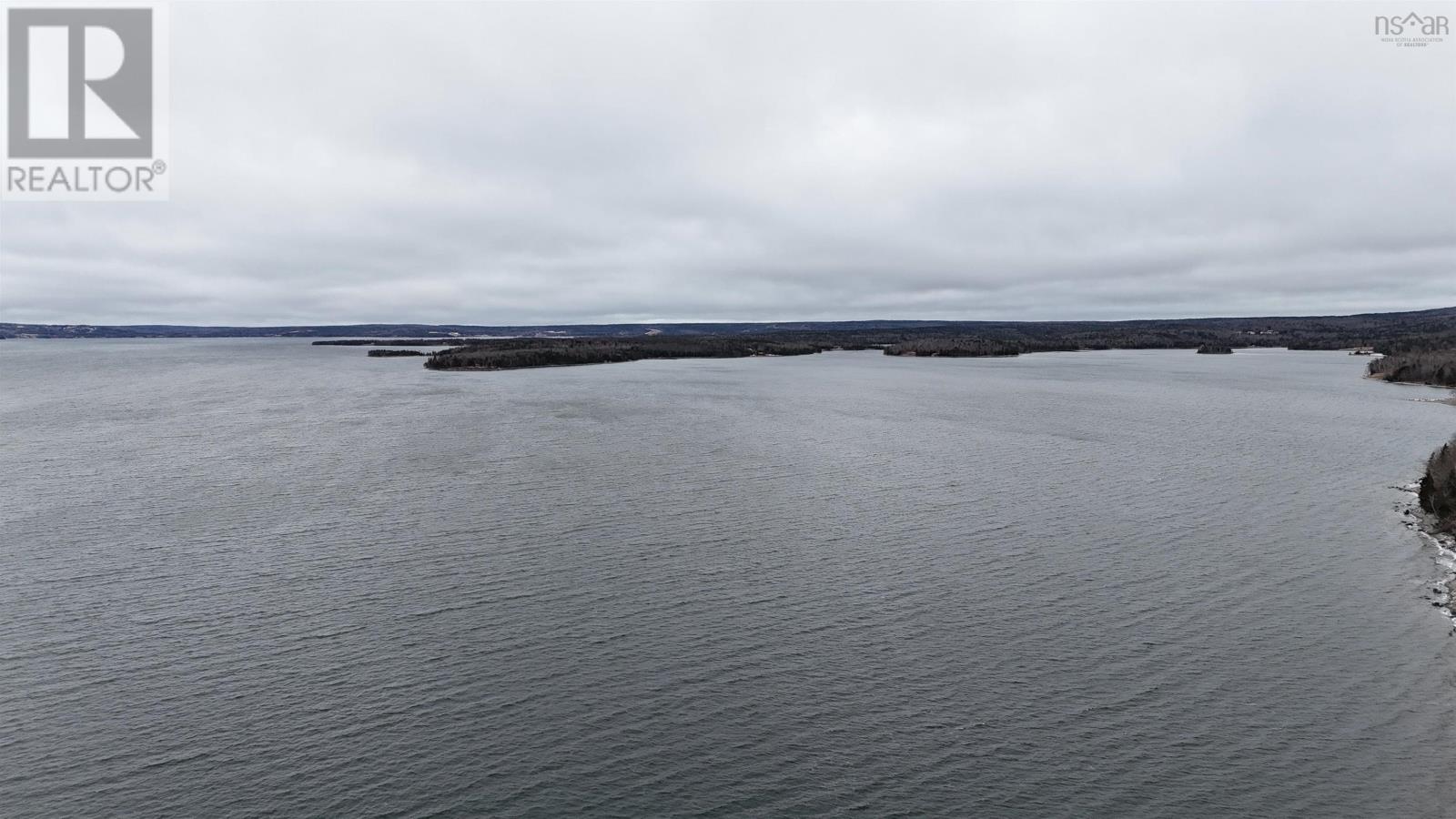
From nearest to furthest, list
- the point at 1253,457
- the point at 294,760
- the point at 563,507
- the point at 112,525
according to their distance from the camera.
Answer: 1. the point at 294,760
2. the point at 112,525
3. the point at 563,507
4. the point at 1253,457

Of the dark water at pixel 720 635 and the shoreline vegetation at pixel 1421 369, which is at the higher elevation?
the shoreline vegetation at pixel 1421 369

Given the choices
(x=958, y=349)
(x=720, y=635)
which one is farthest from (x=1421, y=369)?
(x=720, y=635)

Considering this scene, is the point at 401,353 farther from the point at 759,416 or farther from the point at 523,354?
the point at 759,416

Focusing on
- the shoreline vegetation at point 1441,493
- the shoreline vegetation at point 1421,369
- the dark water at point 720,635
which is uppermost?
the shoreline vegetation at point 1421,369

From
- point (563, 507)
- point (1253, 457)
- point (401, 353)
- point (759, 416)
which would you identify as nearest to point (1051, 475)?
point (1253, 457)

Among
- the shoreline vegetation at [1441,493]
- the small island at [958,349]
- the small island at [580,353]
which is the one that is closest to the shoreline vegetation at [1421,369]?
the shoreline vegetation at [1441,493]

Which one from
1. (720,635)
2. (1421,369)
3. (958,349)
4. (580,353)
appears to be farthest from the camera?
(958,349)

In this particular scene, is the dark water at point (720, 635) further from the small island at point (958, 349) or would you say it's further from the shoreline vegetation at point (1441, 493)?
the small island at point (958, 349)

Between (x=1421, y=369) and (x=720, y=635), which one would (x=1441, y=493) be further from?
(x=1421, y=369)
